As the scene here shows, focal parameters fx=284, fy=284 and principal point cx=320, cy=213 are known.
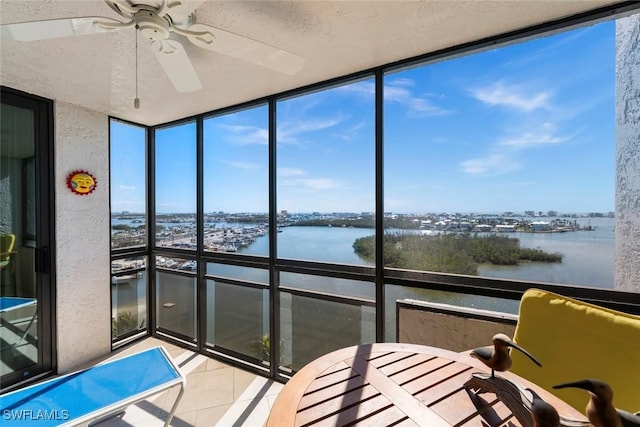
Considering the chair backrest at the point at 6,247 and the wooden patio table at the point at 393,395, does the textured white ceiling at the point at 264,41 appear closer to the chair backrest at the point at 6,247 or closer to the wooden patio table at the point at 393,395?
the chair backrest at the point at 6,247

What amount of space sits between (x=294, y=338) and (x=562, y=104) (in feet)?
9.03

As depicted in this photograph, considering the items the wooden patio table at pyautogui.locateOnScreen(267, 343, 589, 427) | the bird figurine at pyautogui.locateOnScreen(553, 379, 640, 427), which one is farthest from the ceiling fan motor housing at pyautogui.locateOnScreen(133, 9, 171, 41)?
the bird figurine at pyautogui.locateOnScreen(553, 379, 640, 427)

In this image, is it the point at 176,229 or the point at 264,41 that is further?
the point at 176,229

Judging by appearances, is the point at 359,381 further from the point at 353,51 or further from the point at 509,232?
the point at 353,51

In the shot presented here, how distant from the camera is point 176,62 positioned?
5.33ft

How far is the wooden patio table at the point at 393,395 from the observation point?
3.29 feet

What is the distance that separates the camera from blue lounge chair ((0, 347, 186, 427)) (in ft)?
5.43

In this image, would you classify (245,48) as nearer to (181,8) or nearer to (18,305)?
(181,8)

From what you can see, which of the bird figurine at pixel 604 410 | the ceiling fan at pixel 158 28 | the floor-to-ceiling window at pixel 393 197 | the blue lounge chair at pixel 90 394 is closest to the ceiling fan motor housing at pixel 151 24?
the ceiling fan at pixel 158 28

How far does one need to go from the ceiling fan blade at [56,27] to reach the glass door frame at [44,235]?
180cm

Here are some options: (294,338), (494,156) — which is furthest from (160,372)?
(494,156)

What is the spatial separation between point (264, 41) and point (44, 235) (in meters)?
2.79

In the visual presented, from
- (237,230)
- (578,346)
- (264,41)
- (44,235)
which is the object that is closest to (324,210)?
(237,230)

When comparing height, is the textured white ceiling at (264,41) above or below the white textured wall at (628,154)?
above
